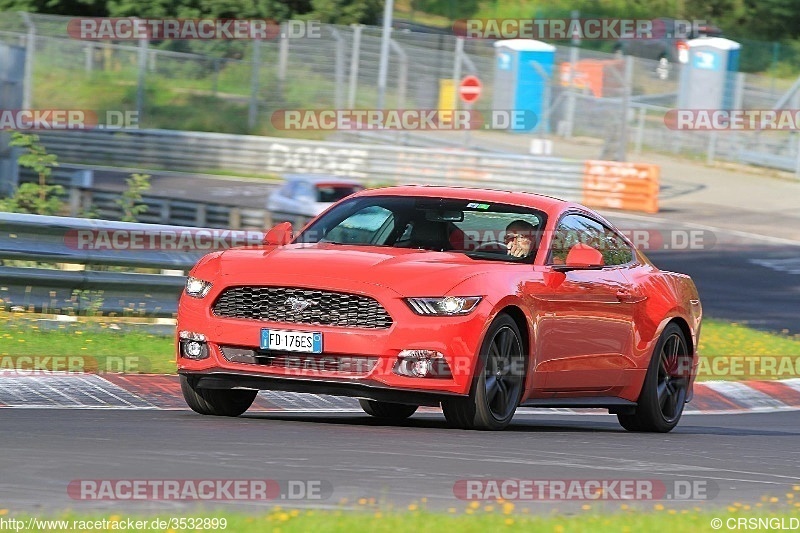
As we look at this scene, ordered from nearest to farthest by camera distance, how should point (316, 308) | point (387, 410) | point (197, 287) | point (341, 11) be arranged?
point (316, 308) < point (197, 287) < point (387, 410) < point (341, 11)

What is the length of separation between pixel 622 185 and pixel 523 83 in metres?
4.73

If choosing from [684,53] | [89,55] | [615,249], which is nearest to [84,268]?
[615,249]

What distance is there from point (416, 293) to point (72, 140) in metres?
32.9

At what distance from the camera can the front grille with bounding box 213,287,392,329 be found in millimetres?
9367

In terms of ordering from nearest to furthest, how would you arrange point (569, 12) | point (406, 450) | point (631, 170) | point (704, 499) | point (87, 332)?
1. point (704, 499)
2. point (406, 450)
3. point (87, 332)
4. point (631, 170)
5. point (569, 12)

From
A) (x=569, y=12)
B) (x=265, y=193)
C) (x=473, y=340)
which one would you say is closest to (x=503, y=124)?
(x=265, y=193)

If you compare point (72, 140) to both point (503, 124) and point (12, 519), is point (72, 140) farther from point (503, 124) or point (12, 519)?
point (12, 519)

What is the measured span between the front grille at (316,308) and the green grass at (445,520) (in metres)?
2.82

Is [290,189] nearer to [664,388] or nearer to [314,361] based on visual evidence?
[664,388]

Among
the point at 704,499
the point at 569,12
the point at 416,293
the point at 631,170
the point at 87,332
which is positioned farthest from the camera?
the point at 569,12

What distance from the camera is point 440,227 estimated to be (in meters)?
10.6

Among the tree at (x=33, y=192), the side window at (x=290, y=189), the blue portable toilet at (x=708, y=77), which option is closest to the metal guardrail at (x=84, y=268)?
the tree at (x=33, y=192)

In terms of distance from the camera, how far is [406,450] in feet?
27.9

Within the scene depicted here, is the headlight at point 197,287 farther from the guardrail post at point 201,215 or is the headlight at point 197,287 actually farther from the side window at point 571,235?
the guardrail post at point 201,215
